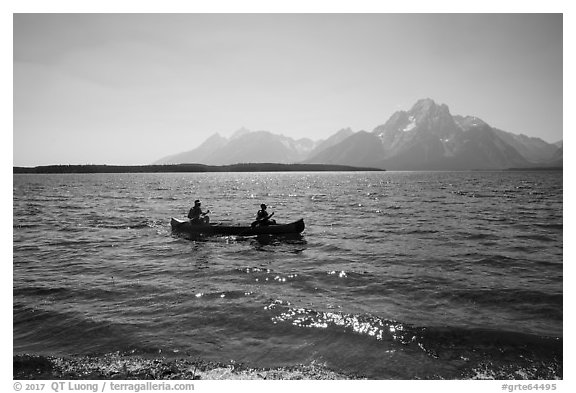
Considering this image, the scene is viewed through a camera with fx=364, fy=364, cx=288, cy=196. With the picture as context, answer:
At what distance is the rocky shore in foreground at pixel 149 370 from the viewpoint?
29.8ft

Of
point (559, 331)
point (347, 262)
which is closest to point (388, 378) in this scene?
point (559, 331)

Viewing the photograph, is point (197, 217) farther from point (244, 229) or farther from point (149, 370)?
point (149, 370)

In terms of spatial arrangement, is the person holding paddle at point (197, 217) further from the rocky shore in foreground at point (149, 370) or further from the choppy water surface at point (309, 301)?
the rocky shore in foreground at point (149, 370)

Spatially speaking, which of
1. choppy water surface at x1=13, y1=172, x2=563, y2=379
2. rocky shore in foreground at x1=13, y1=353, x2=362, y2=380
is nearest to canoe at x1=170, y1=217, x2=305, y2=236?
choppy water surface at x1=13, y1=172, x2=563, y2=379

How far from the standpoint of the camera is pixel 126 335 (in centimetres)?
1113

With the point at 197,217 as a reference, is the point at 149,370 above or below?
below

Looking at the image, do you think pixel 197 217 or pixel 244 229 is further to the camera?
pixel 197 217

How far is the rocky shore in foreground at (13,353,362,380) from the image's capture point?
9078mm

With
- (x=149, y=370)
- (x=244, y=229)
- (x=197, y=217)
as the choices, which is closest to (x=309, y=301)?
(x=149, y=370)

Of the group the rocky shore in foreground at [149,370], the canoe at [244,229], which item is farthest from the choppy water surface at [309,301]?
the canoe at [244,229]

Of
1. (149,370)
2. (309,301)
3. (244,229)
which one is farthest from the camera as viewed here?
(244,229)

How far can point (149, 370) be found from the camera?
930 centimetres

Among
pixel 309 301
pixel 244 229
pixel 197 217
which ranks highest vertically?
pixel 197 217
